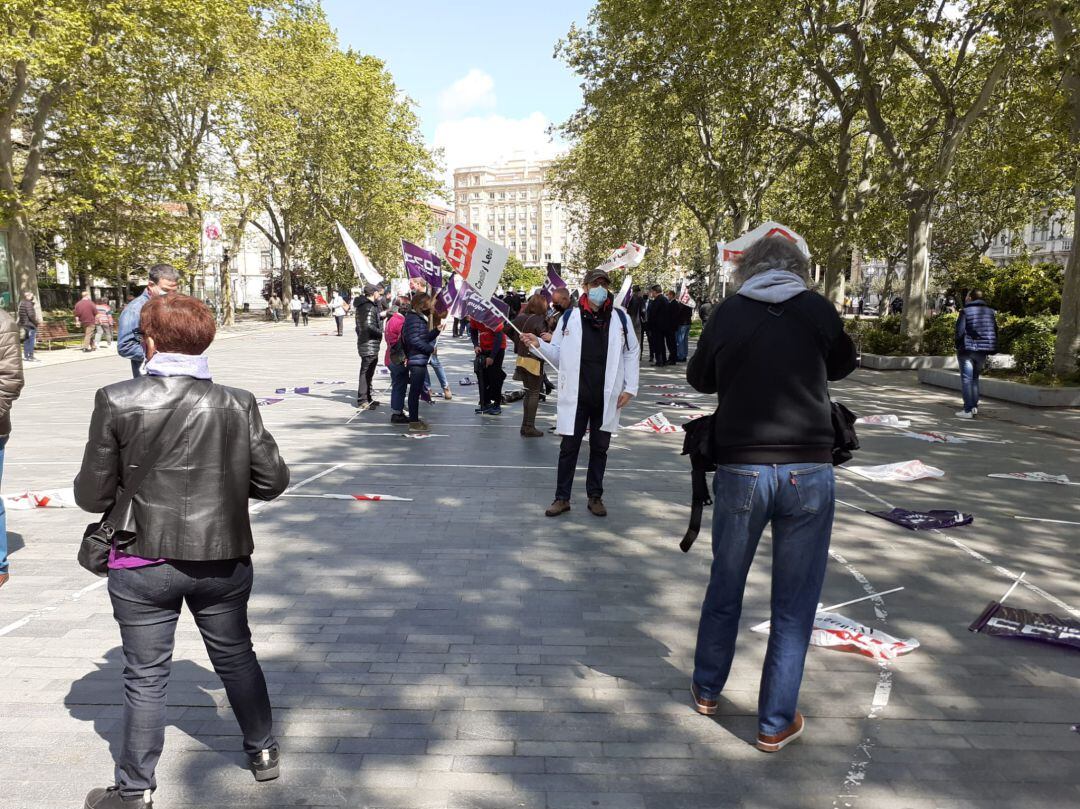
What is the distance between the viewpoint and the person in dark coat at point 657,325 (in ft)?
72.3

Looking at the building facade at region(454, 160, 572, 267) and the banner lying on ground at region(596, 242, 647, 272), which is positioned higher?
Result: the building facade at region(454, 160, 572, 267)

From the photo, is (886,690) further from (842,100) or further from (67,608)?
(842,100)

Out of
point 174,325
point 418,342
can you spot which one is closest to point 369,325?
point 418,342

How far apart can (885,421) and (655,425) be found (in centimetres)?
351

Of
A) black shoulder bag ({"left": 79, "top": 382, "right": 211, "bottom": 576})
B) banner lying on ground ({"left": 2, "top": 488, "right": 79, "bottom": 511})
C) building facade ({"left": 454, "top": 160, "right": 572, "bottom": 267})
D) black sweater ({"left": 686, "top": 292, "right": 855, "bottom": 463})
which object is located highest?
building facade ({"left": 454, "top": 160, "right": 572, "bottom": 267})

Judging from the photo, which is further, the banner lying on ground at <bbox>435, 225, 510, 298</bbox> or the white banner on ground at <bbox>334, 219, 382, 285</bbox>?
the white banner on ground at <bbox>334, 219, 382, 285</bbox>

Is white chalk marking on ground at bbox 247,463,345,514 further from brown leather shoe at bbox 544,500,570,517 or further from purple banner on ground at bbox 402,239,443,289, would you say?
purple banner on ground at bbox 402,239,443,289

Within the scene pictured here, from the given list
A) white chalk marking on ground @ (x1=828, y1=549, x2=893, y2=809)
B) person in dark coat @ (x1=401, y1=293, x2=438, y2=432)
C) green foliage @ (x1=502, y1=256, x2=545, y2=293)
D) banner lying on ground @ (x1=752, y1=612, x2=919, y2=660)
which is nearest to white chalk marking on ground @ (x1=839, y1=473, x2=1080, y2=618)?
white chalk marking on ground @ (x1=828, y1=549, x2=893, y2=809)

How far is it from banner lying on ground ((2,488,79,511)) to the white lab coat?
4111 millimetres

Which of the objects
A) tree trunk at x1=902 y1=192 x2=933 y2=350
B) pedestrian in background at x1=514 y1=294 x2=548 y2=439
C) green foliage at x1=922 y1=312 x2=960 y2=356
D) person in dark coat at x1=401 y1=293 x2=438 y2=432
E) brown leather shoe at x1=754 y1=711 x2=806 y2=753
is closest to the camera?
brown leather shoe at x1=754 y1=711 x2=806 y2=753

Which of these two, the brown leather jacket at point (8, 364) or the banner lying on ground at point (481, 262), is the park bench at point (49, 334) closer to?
the banner lying on ground at point (481, 262)

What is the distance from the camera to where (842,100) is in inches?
841

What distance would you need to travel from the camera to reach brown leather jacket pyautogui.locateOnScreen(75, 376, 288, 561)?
2.86 m

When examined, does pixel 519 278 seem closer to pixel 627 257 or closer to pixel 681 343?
pixel 681 343
